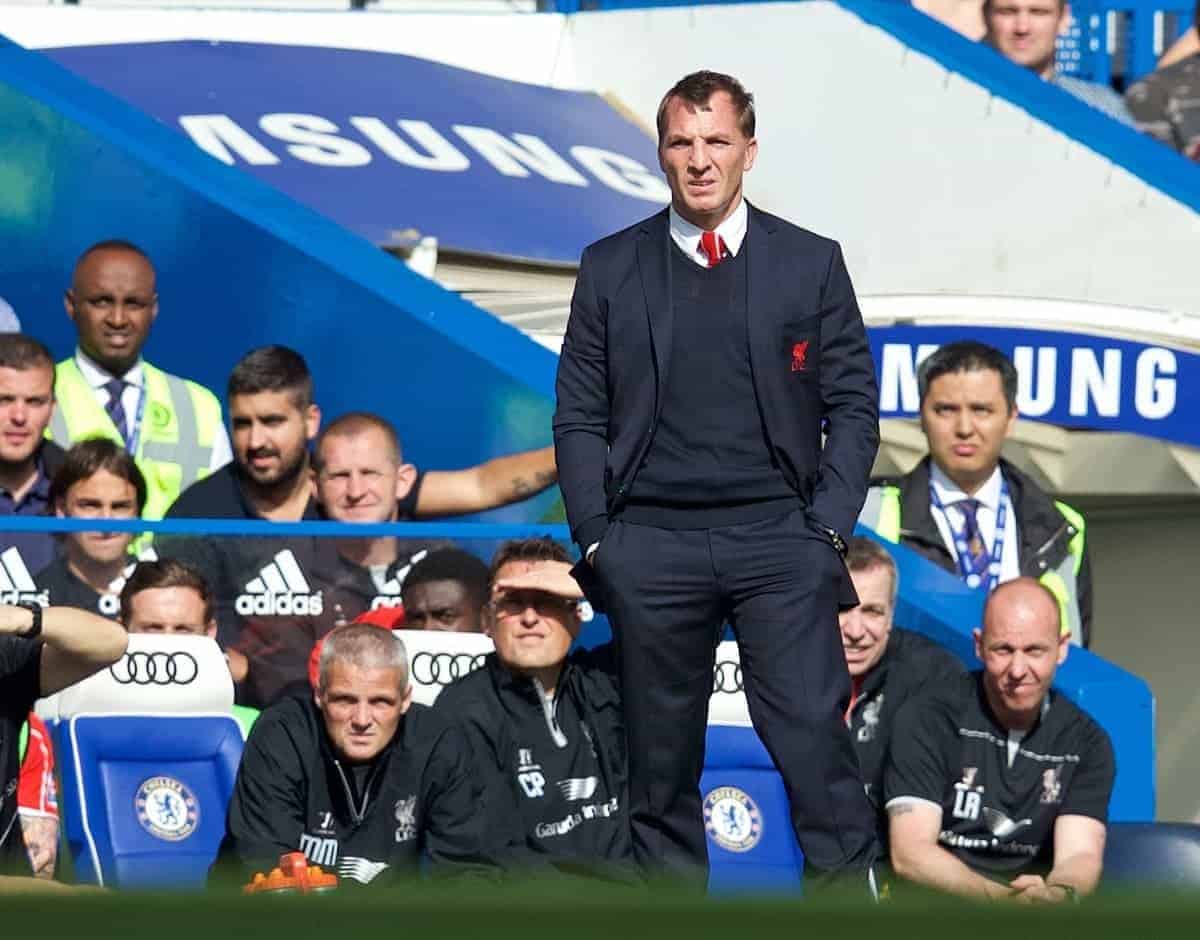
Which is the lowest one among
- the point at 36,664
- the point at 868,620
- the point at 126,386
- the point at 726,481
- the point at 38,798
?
the point at 38,798

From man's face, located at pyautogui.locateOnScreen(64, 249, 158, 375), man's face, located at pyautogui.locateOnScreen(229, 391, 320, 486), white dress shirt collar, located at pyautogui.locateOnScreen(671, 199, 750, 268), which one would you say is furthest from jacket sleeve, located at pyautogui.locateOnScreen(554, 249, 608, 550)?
man's face, located at pyautogui.locateOnScreen(64, 249, 158, 375)

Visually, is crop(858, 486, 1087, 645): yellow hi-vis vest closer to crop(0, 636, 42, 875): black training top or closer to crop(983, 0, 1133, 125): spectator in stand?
crop(0, 636, 42, 875): black training top

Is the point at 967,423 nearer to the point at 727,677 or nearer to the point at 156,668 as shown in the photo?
the point at 727,677

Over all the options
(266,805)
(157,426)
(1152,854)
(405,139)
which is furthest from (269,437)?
(405,139)

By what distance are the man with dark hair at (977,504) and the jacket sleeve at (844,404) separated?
2.81 meters

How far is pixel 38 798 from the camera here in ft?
16.8

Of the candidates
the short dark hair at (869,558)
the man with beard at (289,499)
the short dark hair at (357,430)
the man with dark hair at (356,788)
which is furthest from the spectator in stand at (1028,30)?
the man with dark hair at (356,788)

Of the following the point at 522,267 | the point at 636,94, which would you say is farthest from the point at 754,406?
the point at 636,94

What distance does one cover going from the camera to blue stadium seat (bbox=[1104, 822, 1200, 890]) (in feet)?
18.0

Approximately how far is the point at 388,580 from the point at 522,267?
12.9ft

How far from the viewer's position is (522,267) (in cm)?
922

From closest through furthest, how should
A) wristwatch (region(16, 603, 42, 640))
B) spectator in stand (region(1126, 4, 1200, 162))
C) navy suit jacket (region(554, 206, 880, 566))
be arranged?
navy suit jacket (region(554, 206, 880, 566))
wristwatch (region(16, 603, 42, 640))
spectator in stand (region(1126, 4, 1200, 162))

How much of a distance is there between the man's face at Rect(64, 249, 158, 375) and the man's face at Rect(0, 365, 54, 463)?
0.61m

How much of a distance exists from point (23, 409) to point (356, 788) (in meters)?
1.99
